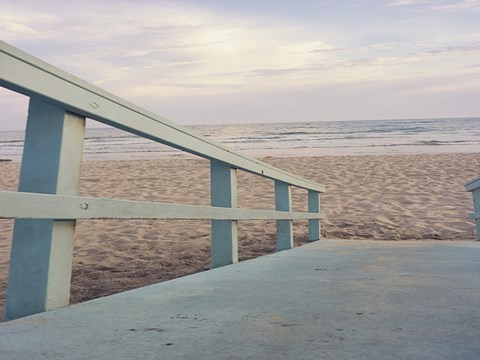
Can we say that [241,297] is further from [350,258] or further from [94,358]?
[350,258]

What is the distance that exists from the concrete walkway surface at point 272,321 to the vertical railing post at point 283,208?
2.01 metres

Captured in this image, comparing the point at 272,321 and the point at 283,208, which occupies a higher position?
the point at 283,208

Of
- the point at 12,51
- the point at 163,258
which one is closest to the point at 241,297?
the point at 12,51

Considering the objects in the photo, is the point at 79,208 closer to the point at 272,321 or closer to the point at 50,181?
the point at 50,181

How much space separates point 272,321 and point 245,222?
6.23 meters

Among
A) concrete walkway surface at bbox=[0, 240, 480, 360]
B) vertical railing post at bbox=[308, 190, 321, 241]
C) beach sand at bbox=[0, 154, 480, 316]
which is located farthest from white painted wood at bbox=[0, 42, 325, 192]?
vertical railing post at bbox=[308, 190, 321, 241]

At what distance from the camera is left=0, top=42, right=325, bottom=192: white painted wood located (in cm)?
162

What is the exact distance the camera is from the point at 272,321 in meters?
1.87

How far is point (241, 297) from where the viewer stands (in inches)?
91.0

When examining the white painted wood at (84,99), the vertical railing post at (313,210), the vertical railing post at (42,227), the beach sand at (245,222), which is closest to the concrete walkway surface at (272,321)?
the vertical railing post at (42,227)

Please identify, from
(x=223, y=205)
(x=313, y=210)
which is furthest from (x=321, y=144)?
(x=223, y=205)

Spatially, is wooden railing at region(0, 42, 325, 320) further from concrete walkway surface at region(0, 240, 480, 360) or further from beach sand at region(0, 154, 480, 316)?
beach sand at region(0, 154, 480, 316)

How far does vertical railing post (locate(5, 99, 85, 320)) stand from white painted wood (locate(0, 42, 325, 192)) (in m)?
0.09

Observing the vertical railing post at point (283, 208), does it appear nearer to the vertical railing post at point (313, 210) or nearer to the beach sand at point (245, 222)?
the beach sand at point (245, 222)
